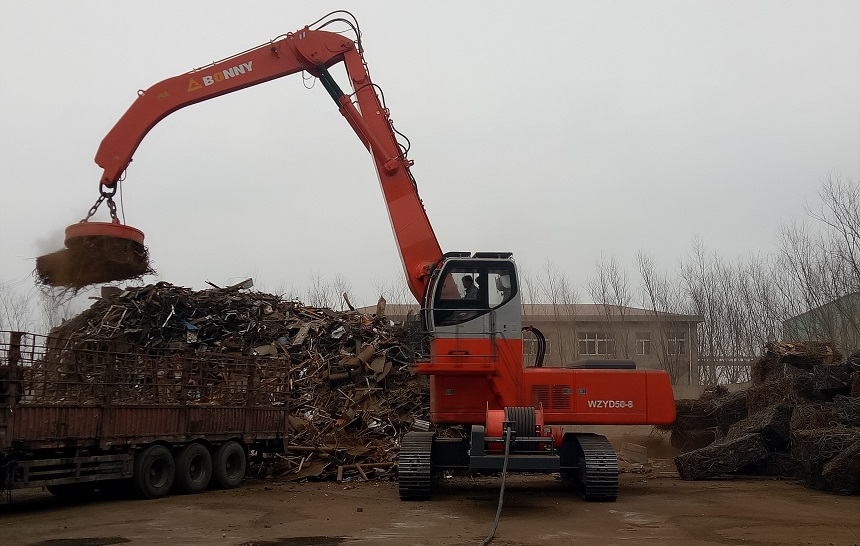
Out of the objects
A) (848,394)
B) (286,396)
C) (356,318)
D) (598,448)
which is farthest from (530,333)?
(356,318)

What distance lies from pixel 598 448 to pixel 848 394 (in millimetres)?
6783

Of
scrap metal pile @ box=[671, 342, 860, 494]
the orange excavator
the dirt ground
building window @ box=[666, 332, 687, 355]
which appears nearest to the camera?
the dirt ground

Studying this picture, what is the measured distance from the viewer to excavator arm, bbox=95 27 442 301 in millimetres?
14414

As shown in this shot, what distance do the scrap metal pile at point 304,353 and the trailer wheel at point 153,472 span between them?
2.05 metres

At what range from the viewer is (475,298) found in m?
12.9

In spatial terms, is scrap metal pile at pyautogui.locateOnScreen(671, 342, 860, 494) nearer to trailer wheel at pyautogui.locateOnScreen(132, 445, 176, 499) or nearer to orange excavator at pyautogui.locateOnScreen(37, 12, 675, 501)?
orange excavator at pyautogui.locateOnScreen(37, 12, 675, 501)

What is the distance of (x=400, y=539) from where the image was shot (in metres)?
9.18

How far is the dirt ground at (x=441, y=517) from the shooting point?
9.34 m

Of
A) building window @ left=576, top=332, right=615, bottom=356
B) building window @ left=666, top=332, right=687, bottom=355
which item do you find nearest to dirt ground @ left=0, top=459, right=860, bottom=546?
building window @ left=666, top=332, right=687, bottom=355

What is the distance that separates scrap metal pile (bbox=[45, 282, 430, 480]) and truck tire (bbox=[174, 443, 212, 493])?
1294 mm

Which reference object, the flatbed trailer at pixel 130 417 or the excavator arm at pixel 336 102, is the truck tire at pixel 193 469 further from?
the excavator arm at pixel 336 102

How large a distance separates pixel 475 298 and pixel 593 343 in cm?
3008

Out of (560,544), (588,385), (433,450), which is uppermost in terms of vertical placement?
(588,385)

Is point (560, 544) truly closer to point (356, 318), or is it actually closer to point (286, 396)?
point (286, 396)
